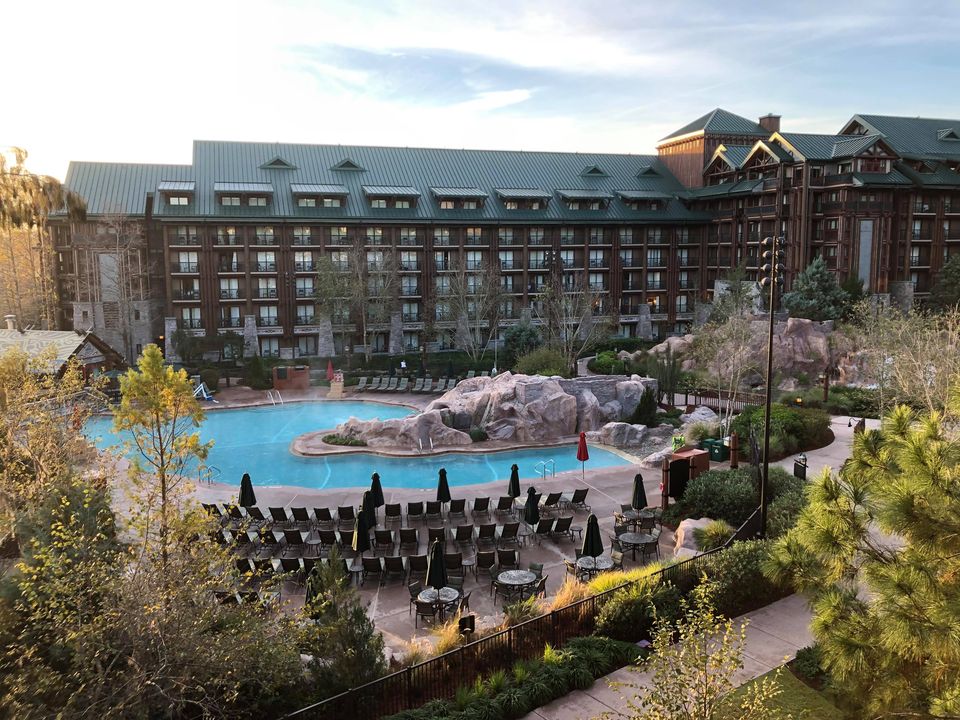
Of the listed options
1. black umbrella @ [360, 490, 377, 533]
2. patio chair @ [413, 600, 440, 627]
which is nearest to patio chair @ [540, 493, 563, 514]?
black umbrella @ [360, 490, 377, 533]

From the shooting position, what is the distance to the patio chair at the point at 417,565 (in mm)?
17219

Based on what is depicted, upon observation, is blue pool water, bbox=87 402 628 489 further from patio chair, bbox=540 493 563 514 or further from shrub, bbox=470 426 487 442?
patio chair, bbox=540 493 563 514

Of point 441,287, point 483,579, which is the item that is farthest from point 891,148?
point 483,579

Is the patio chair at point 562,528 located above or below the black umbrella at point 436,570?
below

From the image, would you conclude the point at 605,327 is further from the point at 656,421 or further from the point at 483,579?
the point at 483,579

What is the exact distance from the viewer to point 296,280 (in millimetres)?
55875

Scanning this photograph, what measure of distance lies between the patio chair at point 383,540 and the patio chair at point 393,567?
117 cm

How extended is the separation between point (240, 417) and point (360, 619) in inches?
1151

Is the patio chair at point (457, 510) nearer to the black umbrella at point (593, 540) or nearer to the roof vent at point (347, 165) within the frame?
the black umbrella at point (593, 540)

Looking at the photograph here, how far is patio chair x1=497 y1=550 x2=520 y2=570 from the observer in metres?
17.3

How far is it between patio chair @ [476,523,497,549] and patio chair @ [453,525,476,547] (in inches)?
9.7

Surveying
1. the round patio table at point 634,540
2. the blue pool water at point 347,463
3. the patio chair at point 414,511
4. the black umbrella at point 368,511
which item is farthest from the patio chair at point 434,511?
the round patio table at point 634,540

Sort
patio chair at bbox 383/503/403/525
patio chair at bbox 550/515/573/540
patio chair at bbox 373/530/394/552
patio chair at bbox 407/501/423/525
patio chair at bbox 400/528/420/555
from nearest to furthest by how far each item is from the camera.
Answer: patio chair at bbox 373/530/394/552 < patio chair at bbox 400/528/420/555 < patio chair at bbox 550/515/573/540 < patio chair at bbox 383/503/403/525 < patio chair at bbox 407/501/423/525

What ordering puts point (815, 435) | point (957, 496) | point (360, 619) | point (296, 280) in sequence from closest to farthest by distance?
point (957, 496)
point (360, 619)
point (815, 435)
point (296, 280)
